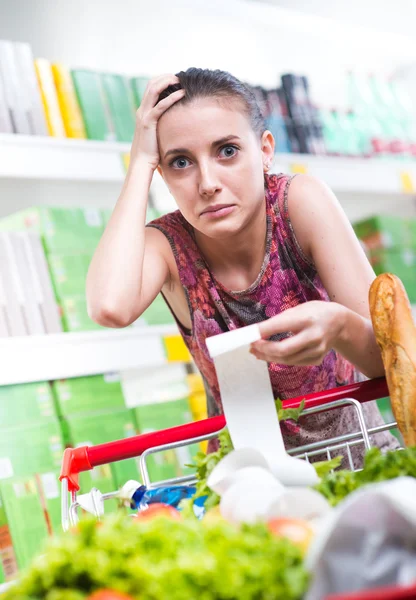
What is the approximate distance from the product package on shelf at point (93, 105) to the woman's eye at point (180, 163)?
50.3 inches

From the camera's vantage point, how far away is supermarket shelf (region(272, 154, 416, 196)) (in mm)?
3074

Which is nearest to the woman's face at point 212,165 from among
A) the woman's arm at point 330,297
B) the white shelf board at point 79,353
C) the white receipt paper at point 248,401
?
the woman's arm at point 330,297

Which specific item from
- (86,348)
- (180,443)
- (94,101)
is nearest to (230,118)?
(180,443)

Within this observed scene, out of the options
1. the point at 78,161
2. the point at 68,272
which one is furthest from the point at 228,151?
the point at 78,161

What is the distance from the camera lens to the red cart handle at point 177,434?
4.17 ft

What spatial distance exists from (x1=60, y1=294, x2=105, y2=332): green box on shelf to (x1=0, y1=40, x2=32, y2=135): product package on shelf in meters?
0.52

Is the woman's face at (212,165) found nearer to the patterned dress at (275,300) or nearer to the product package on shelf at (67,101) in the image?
the patterned dress at (275,300)

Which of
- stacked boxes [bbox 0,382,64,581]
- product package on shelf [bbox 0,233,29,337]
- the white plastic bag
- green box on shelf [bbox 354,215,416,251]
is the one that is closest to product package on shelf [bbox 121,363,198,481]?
stacked boxes [bbox 0,382,64,581]

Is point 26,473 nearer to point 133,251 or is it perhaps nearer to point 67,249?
point 67,249

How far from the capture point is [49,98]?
259 cm

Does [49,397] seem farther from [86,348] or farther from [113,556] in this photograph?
[113,556]

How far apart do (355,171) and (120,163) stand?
1.07m

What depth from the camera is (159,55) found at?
3.40 meters

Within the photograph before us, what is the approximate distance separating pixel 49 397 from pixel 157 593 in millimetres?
1832
